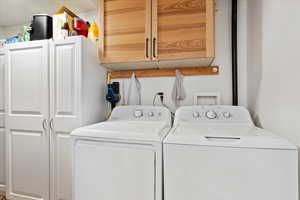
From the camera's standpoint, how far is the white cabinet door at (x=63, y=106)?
1479 millimetres

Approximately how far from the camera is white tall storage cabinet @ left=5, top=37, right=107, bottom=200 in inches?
58.9

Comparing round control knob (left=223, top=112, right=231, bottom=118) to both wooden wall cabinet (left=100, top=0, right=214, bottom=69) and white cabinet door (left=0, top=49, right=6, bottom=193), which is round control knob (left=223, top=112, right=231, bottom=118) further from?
white cabinet door (left=0, top=49, right=6, bottom=193)

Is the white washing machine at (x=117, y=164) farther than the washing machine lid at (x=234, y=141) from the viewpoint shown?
Yes

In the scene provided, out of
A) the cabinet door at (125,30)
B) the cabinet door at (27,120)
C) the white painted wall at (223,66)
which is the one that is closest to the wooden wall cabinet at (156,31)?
the cabinet door at (125,30)

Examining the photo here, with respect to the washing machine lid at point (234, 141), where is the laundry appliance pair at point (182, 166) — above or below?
below

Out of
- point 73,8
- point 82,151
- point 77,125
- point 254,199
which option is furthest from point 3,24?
point 254,199

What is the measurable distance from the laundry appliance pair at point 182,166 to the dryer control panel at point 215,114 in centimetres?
37

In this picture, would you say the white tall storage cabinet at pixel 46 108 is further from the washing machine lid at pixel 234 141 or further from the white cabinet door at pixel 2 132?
the washing machine lid at pixel 234 141

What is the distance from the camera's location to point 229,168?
2.83 feet

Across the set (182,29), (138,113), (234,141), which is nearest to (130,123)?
(138,113)

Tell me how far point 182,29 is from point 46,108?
1595 millimetres

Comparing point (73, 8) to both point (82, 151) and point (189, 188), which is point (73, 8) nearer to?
point (82, 151)

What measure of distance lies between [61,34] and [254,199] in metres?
2.09

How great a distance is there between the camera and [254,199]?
84 cm
